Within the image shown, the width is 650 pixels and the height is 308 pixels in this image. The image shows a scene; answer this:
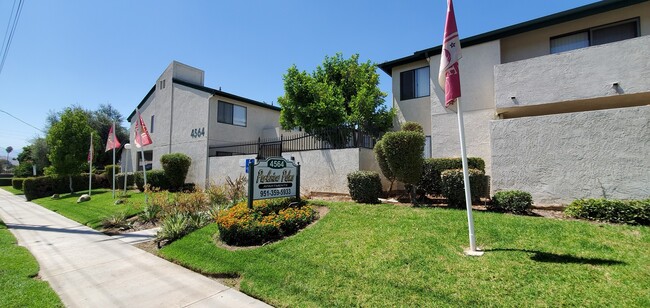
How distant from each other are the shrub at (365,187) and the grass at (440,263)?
2.30 meters

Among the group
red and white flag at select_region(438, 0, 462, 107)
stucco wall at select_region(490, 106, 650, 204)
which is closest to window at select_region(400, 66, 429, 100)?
stucco wall at select_region(490, 106, 650, 204)

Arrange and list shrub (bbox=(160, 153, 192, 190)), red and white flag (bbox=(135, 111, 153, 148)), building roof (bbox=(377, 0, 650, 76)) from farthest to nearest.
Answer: shrub (bbox=(160, 153, 192, 190))
red and white flag (bbox=(135, 111, 153, 148))
building roof (bbox=(377, 0, 650, 76))

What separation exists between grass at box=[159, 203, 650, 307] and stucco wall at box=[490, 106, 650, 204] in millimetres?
2107

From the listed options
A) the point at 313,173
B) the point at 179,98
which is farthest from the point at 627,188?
the point at 179,98

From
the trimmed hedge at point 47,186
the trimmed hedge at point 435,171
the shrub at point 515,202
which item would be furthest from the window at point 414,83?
the trimmed hedge at point 47,186

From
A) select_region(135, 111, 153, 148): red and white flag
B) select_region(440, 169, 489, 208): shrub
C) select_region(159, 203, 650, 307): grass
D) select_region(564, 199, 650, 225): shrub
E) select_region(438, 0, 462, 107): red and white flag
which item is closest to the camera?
select_region(159, 203, 650, 307): grass

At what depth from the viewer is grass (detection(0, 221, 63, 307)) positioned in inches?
177

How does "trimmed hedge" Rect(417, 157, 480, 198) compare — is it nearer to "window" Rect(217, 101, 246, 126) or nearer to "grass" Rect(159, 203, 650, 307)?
"grass" Rect(159, 203, 650, 307)

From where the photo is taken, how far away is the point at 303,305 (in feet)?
13.7

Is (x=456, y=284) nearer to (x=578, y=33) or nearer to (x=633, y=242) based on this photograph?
(x=633, y=242)

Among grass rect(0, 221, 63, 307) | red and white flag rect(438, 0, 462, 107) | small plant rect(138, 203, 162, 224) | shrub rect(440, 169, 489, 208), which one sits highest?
red and white flag rect(438, 0, 462, 107)

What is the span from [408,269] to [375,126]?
1040 cm

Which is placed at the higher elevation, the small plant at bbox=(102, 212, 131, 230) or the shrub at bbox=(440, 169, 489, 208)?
the shrub at bbox=(440, 169, 489, 208)

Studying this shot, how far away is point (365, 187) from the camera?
979 centimetres
